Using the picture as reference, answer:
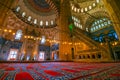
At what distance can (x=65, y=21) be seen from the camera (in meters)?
12.7

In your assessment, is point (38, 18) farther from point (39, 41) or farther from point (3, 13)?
point (3, 13)

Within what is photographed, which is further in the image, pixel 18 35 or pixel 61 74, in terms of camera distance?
pixel 18 35

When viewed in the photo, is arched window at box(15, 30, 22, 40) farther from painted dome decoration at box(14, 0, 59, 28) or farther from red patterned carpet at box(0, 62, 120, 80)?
red patterned carpet at box(0, 62, 120, 80)

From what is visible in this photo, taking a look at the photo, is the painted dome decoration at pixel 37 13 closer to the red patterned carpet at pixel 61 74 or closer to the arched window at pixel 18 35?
the arched window at pixel 18 35

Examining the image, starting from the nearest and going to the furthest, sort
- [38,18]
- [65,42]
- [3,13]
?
[3,13] → [65,42] → [38,18]

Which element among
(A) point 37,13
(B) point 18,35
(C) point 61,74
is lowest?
(C) point 61,74

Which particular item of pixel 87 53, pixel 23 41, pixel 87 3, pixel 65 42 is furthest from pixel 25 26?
pixel 87 3

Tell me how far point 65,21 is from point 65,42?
3783mm

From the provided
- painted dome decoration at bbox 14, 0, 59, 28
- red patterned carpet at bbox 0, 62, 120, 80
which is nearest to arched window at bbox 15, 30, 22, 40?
painted dome decoration at bbox 14, 0, 59, 28

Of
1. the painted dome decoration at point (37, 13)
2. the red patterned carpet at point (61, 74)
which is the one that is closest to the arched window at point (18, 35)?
the painted dome decoration at point (37, 13)

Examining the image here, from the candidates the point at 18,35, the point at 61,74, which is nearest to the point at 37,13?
the point at 18,35

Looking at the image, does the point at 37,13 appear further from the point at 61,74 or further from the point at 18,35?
the point at 61,74

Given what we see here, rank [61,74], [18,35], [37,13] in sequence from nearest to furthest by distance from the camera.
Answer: [61,74], [18,35], [37,13]

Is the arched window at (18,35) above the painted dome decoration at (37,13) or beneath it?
beneath
